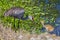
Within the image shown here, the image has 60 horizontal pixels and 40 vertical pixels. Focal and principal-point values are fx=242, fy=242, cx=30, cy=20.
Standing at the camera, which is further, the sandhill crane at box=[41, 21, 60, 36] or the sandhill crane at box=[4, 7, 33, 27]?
the sandhill crane at box=[4, 7, 33, 27]

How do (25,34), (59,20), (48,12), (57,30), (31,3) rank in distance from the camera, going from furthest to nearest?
(31,3)
(48,12)
(59,20)
(57,30)
(25,34)

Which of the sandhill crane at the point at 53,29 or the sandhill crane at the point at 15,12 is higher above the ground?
the sandhill crane at the point at 15,12

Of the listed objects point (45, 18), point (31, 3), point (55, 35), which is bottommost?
point (55, 35)

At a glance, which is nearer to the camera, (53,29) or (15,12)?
(53,29)

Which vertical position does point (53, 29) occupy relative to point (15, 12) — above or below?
below

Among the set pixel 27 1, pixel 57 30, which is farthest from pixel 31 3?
pixel 57 30

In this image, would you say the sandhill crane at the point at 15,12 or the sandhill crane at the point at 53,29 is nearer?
the sandhill crane at the point at 53,29

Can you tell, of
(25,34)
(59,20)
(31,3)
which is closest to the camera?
(25,34)

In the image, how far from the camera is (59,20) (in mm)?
7559

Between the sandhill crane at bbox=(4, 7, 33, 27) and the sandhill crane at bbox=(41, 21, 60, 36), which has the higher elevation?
the sandhill crane at bbox=(4, 7, 33, 27)

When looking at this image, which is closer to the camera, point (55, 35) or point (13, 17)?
point (55, 35)

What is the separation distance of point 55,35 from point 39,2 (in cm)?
238

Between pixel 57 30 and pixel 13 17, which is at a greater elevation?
pixel 13 17

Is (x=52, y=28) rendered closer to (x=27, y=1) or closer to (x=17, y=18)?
(x=17, y=18)
